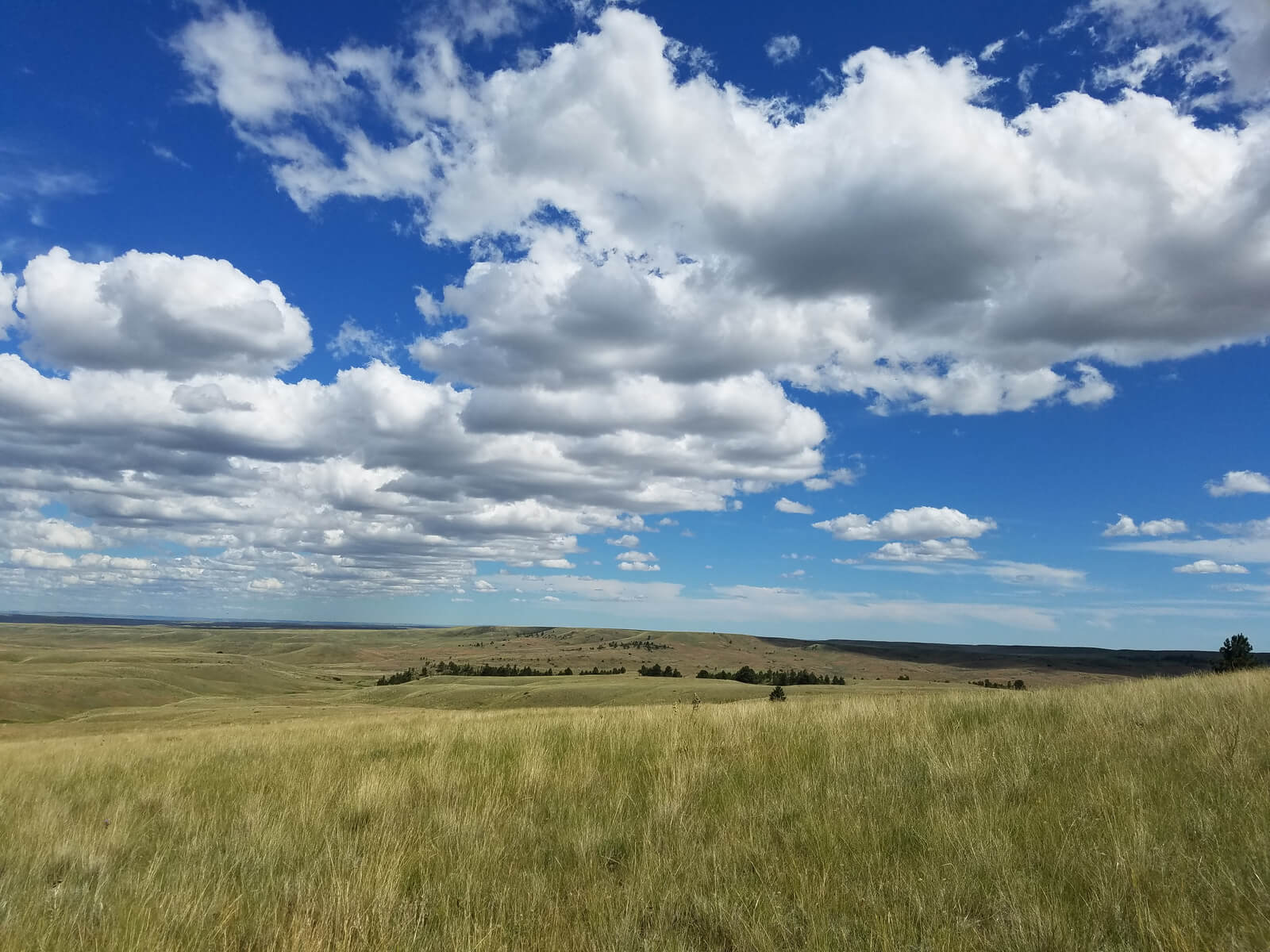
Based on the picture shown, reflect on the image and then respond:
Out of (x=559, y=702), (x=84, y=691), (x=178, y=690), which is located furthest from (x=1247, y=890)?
(x=178, y=690)

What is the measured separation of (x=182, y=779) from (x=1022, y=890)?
952cm

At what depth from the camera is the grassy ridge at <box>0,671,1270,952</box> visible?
3.72 meters

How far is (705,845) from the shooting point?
5133mm

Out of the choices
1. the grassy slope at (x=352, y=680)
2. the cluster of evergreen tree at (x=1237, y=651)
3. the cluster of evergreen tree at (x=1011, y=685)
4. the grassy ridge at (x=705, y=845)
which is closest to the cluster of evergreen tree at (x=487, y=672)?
the grassy slope at (x=352, y=680)

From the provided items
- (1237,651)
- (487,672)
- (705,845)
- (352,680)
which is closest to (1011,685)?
(1237,651)

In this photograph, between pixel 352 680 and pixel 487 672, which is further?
pixel 352 680

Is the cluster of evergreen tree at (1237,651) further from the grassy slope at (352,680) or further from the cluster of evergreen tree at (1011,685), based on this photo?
the grassy slope at (352,680)

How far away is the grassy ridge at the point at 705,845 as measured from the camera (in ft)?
12.2

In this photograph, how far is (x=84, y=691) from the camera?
93.4 metres

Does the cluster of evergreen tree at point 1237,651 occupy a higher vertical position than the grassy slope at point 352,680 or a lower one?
higher

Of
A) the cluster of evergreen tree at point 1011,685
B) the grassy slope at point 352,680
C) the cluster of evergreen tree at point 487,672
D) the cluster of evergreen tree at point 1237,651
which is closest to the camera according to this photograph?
the cluster of evergreen tree at point 1011,685

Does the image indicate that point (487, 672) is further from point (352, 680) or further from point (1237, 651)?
point (1237, 651)

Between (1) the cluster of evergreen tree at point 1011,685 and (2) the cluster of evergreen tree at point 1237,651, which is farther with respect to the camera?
(2) the cluster of evergreen tree at point 1237,651

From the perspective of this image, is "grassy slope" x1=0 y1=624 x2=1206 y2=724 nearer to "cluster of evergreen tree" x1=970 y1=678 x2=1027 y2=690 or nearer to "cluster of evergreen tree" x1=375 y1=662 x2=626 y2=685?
"cluster of evergreen tree" x1=970 y1=678 x2=1027 y2=690
